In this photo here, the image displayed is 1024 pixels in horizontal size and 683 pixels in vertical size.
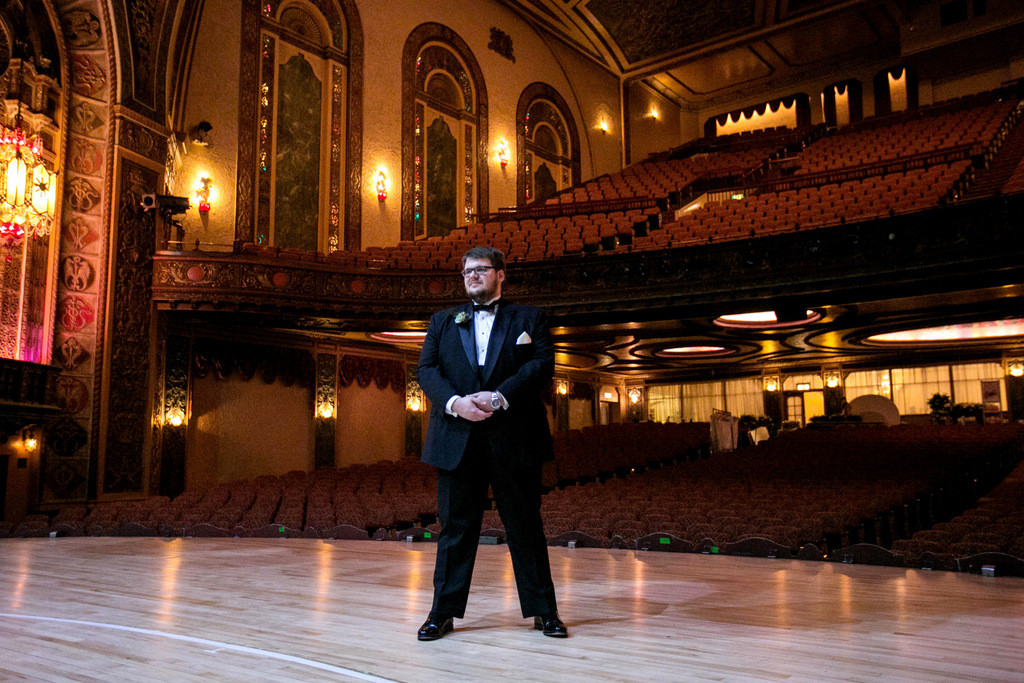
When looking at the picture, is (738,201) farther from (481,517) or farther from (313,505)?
(481,517)

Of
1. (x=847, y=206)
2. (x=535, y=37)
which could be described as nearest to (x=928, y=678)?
(x=847, y=206)

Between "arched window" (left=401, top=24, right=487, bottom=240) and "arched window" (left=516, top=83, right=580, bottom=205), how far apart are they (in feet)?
4.55

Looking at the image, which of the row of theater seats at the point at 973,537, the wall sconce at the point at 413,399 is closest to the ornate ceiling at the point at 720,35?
the wall sconce at the point at 413,399

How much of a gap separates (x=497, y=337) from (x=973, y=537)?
12.3 feet

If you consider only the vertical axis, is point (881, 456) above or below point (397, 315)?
below

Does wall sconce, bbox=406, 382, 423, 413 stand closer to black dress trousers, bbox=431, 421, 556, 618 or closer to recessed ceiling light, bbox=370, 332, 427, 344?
recessed ceiling light, bbox=370, 332, 427, 344

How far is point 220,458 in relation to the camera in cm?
1194

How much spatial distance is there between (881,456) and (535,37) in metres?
13.0

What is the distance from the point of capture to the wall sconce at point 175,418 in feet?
36.0

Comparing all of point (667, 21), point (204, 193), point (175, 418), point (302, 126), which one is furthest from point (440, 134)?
point (175, 418)

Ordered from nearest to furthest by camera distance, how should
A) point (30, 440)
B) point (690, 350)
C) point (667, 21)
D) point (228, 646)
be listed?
point (228, 646) < point (30, 440) < point (690, 350) < point (667, 21)

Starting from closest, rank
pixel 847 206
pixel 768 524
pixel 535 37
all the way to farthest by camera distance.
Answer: pixel 768 524
pixel 847 206
pixel 535 37

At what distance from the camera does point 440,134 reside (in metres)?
15.9

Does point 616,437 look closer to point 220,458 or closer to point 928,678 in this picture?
point 220,458
